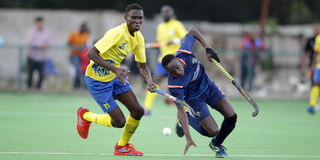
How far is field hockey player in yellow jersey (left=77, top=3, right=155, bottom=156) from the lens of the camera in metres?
7.85

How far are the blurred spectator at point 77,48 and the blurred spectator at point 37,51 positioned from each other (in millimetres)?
821

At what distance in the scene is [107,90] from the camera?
806 centimetres

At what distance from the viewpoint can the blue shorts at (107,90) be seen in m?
8.06

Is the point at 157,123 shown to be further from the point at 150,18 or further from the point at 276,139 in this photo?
the point at 150,18

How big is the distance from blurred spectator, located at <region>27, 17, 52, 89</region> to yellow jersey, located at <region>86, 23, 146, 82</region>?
35.2ft

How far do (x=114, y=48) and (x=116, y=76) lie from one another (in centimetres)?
37

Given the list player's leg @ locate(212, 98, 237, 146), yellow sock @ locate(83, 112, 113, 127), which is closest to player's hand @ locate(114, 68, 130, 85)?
yellow sock @ locate(83, 112, 113, 127)

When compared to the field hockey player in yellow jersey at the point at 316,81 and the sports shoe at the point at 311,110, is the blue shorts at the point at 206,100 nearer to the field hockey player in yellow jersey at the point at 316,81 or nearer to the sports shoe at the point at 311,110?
the field hockey player in yellow jersey at the point at 316,81

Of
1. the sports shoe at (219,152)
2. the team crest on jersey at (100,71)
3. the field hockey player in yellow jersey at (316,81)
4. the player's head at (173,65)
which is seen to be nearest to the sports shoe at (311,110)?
the field hockey player in yellow jersey at (316,81)

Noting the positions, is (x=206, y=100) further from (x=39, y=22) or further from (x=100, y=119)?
(x=39, y=22)

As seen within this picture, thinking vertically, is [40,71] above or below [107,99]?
below

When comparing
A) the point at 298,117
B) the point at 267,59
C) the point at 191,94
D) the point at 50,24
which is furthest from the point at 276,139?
the point at 50,24

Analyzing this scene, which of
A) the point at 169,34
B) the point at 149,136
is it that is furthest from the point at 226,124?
the point at 169,34

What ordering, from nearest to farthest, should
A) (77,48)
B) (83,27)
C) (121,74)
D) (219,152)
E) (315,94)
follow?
(121,74)
(219,152)
(315,94)
(83,27)
(77,48)
